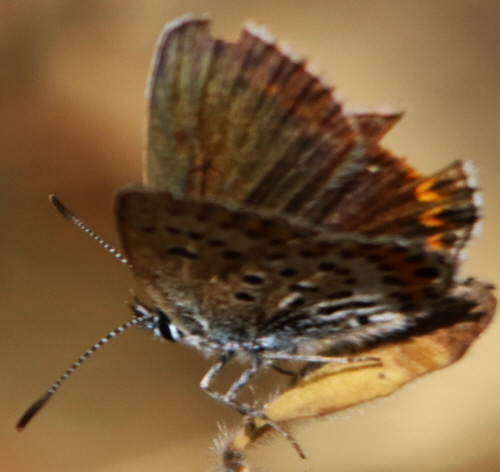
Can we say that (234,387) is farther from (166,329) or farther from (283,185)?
(283,185)

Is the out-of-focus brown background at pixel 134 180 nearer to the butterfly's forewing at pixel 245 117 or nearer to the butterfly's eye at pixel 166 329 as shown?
the butterfly's eye at pixel 166 329

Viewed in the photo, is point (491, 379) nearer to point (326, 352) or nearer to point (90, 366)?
point (326, 352)

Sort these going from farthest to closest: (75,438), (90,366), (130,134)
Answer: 1. (130,134)
2. (90,366)
3. (75,438)

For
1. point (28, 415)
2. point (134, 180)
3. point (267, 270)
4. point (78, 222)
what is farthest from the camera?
point (134, 180)

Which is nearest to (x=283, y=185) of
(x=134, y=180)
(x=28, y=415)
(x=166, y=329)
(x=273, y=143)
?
(x=273, y=143)

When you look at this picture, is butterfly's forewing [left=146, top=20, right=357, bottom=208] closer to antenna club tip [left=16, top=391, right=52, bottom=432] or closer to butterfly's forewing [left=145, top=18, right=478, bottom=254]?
butterfly's forewing [left=145, top=18, right=478, bottom=254]

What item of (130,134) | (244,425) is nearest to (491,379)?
(244,425)
